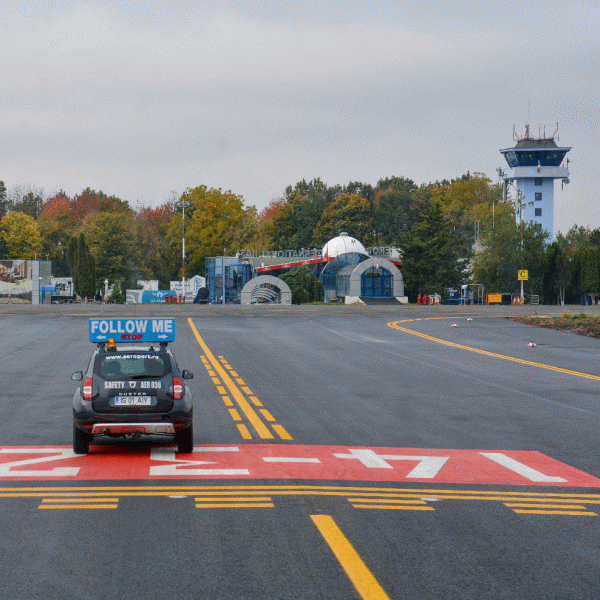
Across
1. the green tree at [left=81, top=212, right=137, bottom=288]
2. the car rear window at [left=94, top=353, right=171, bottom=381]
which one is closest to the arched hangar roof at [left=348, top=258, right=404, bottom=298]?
the green tree at [left=81, top=212, right=137, bottom=288]

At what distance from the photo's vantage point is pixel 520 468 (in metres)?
11.1

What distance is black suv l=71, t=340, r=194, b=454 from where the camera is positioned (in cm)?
1132

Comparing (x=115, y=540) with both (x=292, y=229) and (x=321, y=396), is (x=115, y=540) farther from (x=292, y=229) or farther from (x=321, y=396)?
(x=292, y=229)

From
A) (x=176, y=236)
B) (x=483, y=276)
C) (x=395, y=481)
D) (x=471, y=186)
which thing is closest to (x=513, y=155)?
(x=483, y=276)

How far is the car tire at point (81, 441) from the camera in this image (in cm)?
1157

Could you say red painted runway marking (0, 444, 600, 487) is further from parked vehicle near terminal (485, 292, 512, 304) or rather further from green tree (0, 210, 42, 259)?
green tree (0, 210, 42, 259)

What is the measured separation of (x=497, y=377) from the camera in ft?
76.1

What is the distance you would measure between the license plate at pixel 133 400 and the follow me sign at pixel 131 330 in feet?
6.58

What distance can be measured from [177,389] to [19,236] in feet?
382

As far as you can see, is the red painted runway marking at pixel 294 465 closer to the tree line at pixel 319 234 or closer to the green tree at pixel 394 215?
the tree line at pixel 319 234

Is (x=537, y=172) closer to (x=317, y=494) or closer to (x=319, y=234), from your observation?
(x=319, y=234)

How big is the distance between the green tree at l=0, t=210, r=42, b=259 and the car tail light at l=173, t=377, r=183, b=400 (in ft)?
376

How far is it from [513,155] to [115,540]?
106821 millimetres

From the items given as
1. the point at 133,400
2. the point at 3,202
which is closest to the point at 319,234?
the point at 3,202
